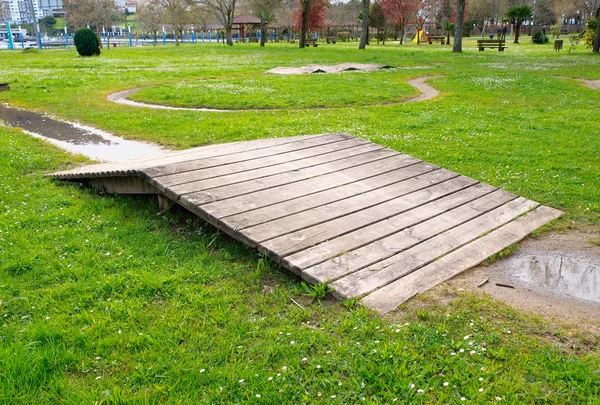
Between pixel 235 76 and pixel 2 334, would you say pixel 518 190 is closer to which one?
pixel 2 334

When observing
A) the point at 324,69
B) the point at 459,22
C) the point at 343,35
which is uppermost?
the point at 459,22

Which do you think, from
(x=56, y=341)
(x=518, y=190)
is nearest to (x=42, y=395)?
(x=56, y=341)

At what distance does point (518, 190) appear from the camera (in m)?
6.95

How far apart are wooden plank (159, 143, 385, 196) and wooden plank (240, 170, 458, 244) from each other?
3.02ft

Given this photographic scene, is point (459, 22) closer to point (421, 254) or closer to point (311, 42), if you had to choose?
point (311, 42)

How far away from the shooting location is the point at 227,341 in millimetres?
3529

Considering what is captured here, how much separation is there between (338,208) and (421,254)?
44.2 inches

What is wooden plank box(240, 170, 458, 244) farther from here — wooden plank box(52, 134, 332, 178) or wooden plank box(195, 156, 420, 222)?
wooden plank box(52, 134, 332, 178)

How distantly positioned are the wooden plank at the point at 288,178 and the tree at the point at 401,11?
53.6 meters

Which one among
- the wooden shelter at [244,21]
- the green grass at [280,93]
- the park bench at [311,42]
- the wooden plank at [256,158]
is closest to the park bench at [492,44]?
the park bench at [311,42]

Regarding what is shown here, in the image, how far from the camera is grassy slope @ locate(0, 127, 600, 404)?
3.07 m

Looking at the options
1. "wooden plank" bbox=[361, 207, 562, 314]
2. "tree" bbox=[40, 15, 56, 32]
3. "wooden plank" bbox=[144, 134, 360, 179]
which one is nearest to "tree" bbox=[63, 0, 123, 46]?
"wooden plank" bbox=[144, 134, 360, 179]

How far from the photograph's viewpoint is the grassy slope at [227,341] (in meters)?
3.07

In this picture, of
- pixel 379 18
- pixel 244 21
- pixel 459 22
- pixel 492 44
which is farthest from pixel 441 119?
pixel 244 21
